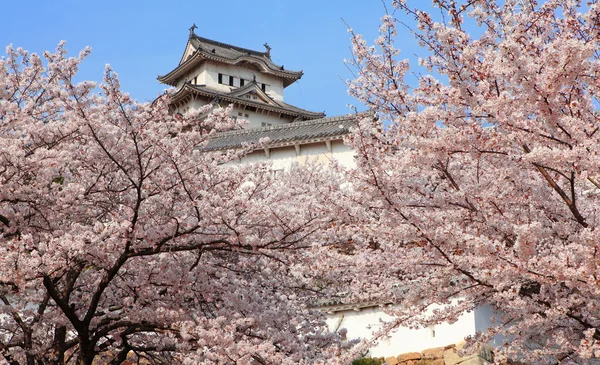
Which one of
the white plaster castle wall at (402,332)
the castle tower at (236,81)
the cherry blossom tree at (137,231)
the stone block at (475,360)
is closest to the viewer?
the cherry blossom tree at (137,231)

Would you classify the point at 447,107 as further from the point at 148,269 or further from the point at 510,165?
the point at 148,269

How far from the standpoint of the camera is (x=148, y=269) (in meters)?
8.12

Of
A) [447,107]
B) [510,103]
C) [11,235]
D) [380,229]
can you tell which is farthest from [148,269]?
[510,103]

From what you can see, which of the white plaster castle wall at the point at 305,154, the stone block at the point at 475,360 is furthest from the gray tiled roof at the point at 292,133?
the stone block at the point at 475,360

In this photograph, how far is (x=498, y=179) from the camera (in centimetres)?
604

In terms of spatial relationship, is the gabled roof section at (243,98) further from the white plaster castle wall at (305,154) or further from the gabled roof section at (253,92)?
the white plaster castle wall at (305,154)

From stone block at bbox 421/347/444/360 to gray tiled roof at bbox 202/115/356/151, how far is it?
14.3 metres

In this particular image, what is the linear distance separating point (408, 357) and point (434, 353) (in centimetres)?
51

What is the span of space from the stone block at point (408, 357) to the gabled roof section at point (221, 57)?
106 feet

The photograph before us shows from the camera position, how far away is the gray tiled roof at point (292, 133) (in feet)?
86.9

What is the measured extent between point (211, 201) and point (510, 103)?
3.18 m

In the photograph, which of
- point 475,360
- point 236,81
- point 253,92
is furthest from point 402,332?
point 236,81

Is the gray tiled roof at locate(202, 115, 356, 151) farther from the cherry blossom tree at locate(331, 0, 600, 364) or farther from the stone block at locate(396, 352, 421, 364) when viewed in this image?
the cherry blossom tree at locate(331, 0, 600, 364)

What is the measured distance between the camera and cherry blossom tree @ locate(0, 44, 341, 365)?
6949 millimetres
